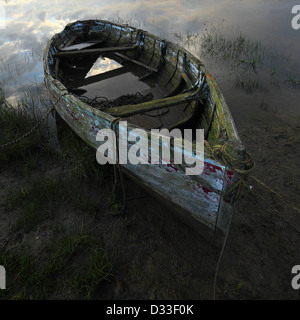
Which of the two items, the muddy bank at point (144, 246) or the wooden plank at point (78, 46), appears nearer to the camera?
the muddy bank at point (144, 246)

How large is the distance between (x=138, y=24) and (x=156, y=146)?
9125 mm

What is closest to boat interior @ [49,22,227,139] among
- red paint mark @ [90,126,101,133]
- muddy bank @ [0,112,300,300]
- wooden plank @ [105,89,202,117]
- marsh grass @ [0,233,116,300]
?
wooden plank @ [105,89,202,117]

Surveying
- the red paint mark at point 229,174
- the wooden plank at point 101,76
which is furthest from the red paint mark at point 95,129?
the wooden plank at point 101,76

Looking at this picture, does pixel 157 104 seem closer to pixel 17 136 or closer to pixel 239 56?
pixel 17 136

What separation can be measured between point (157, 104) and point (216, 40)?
567 cm

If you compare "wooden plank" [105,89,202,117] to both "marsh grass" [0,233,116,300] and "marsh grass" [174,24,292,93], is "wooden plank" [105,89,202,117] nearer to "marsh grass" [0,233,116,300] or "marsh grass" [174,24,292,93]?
"marsh grass" [0,233,116,300]

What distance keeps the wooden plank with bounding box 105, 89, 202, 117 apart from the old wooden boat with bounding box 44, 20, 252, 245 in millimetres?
13

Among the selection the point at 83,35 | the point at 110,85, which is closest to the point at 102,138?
the point at 110,85

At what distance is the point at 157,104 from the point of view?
134 inches

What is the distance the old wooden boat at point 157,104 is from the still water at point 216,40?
132 cm

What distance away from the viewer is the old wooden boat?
2.29m

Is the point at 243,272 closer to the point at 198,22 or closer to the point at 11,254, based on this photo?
the point at 11,254

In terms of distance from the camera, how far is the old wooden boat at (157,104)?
2291 millimetres

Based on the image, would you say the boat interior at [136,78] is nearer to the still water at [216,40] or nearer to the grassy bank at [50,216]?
the grassy bank at [50,216]
